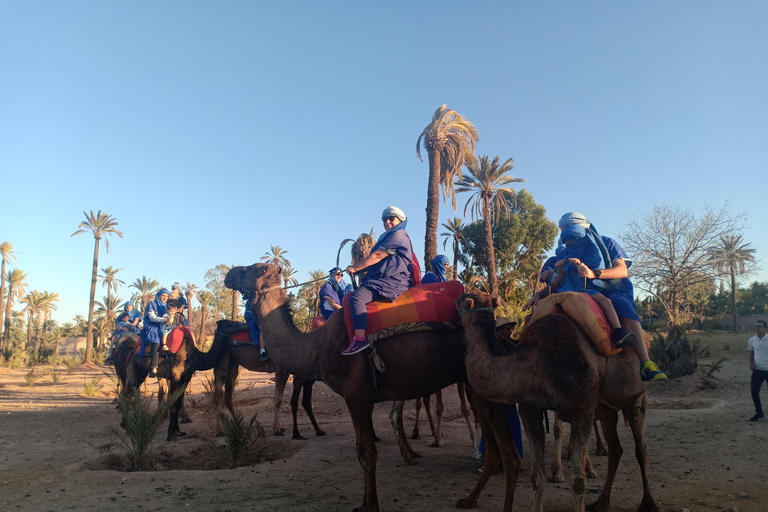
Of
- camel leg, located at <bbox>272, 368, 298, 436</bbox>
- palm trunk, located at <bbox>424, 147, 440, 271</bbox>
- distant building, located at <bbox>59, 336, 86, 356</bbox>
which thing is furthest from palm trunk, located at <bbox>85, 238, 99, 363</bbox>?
camel leg, located at <bbox>272, 368, 298, 436</bbox>

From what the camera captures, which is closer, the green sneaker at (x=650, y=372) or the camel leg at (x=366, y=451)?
the green sneaker at (x=650, y=372)

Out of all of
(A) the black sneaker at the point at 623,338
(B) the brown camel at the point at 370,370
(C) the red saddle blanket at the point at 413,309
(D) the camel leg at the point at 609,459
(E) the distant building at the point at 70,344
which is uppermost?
(C) the red saddle blanket at the point at 413,309

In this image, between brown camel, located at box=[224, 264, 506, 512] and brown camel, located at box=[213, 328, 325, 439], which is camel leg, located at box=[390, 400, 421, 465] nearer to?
brown camel, located at box=[224, 264, 506, 512]

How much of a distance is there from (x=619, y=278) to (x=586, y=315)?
0.97 meters

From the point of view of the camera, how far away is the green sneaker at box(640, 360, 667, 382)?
3.82 m

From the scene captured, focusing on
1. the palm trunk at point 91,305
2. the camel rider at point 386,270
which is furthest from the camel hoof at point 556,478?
the palm trunk at point 91,305

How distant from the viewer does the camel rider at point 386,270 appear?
4746 millimetres

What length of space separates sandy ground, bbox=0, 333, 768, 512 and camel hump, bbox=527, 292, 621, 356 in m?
1.71

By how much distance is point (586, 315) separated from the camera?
382 centimetres

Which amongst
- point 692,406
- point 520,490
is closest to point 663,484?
point 520,490

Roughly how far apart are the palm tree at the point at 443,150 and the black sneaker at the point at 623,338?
17.6 m

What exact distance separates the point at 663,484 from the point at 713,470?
40.0 inches

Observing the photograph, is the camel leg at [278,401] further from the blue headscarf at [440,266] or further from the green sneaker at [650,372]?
the green sneaker at [650,372]

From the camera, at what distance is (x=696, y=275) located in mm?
25375
